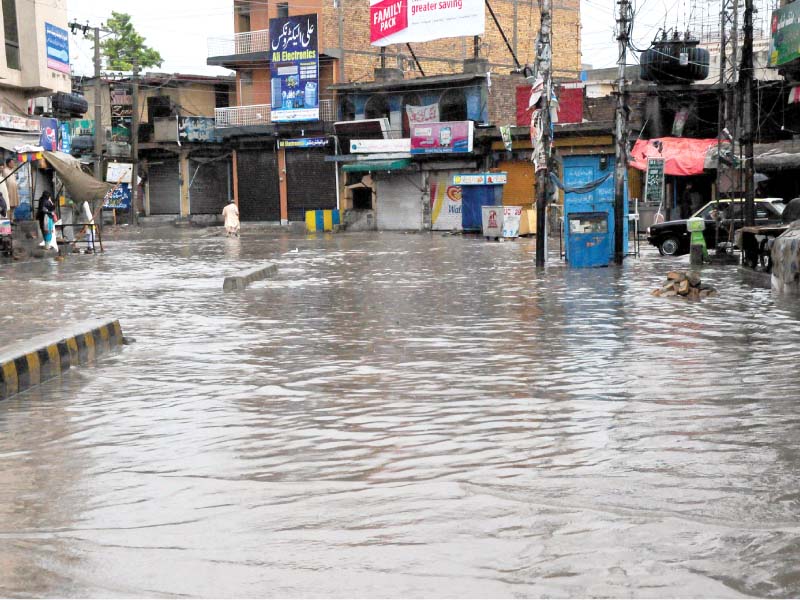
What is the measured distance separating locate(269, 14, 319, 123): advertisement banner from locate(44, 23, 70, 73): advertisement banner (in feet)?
66.3

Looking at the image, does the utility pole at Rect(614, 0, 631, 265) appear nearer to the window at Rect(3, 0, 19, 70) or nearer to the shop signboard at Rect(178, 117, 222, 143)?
the window at Rect(3, 0, 19, 70)

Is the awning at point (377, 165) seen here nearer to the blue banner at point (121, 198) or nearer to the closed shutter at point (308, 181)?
the closed shutter at point (308, 181)

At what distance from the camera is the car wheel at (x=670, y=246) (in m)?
26.7

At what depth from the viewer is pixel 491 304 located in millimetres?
14531

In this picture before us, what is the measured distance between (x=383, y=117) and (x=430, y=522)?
48092mm

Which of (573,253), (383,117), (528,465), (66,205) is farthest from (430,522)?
(383,117)

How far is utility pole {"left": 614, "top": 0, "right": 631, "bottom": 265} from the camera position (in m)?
22.8

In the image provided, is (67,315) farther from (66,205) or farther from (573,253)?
(66,205)

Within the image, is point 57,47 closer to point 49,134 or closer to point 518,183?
point 49,134

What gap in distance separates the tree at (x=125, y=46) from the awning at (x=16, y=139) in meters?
43.9

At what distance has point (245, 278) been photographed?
17.8 m

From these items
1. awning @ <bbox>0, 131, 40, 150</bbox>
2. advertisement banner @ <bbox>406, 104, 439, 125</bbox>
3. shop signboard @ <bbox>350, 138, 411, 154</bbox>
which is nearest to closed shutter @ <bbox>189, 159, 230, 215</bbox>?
shop signboard @ <bbox>350, 138, 411, 154</bbox>

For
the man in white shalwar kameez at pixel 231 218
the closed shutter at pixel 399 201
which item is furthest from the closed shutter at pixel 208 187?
the man in white shalwar kameez at pixel 231 218

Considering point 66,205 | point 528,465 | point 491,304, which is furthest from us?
point 66,205
